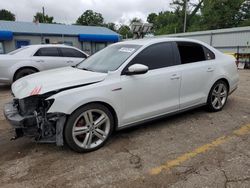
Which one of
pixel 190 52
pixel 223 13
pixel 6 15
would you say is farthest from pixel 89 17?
pixel 190 52

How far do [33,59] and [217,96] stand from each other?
6135mm

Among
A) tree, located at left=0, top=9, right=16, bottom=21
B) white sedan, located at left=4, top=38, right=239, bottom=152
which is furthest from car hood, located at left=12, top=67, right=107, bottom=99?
tree, located at left=0, top=9, right=16, bottom=21

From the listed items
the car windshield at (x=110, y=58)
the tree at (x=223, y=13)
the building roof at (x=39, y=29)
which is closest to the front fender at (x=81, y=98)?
A: the car windshield at (x=110, y=58)

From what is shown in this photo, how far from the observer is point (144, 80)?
364 centimetres

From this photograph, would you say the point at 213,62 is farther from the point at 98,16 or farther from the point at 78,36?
the point at 98,16

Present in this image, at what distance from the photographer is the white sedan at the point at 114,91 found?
305cm

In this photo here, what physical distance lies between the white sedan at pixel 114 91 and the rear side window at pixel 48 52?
4494 mm

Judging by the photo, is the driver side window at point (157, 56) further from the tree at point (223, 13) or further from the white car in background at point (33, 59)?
the tree at point (223, 13)

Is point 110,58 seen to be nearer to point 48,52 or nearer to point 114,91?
point 114,91

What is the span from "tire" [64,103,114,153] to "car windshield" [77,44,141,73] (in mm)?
725

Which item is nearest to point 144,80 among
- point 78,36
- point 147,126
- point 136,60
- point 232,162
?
point 136,60

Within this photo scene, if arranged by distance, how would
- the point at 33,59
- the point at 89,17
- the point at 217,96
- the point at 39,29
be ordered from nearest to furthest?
1. the point at 217,96
2. the point at 33,59
3. the point at 39,29
4. the point at 89,17

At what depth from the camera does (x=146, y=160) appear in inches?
120

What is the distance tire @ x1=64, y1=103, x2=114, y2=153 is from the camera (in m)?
3.07
